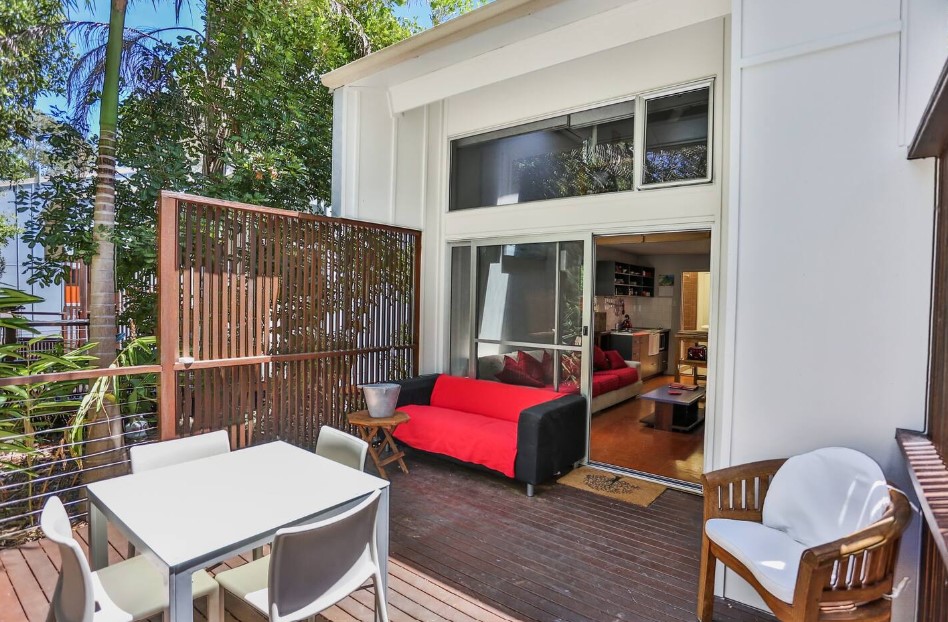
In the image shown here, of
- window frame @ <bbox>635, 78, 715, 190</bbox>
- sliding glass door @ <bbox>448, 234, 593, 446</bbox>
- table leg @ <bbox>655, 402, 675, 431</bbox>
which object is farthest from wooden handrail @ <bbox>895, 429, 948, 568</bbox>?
table leg @ <bbox>655, 402, 675, 431</bbox>

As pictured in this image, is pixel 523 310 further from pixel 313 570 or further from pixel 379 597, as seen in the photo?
pixel 313 570

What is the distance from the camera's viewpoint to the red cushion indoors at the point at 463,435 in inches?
143

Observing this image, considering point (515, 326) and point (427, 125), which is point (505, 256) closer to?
point (515, 326)

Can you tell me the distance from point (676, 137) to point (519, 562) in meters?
3.27

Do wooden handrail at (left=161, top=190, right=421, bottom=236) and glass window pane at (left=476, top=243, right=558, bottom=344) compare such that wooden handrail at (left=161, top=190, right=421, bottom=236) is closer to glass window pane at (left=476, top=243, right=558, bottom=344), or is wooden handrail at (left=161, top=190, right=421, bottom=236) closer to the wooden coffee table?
glass window pane at (left=476, top=243, right=558, bottom=344)

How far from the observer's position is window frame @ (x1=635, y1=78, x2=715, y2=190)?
3.52 m

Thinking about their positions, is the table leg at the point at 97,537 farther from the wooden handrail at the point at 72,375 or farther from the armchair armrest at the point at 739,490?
the armchair armrest at the point at 739,490

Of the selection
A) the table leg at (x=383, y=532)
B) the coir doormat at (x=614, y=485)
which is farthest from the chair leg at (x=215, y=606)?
the coir doormat at (x=614, y=485)

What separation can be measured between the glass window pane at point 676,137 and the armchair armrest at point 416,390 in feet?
8.96

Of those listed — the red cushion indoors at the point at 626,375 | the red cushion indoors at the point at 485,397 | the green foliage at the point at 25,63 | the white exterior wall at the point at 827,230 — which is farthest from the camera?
the red cushion indoors at the point at 626,375

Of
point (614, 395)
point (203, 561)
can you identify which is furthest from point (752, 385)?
point (614, 395)

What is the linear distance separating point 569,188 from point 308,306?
2.55 m

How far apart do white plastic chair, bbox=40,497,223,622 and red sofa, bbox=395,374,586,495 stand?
7.24 ft

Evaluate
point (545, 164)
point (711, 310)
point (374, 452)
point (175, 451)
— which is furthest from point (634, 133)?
point (175, 451)
